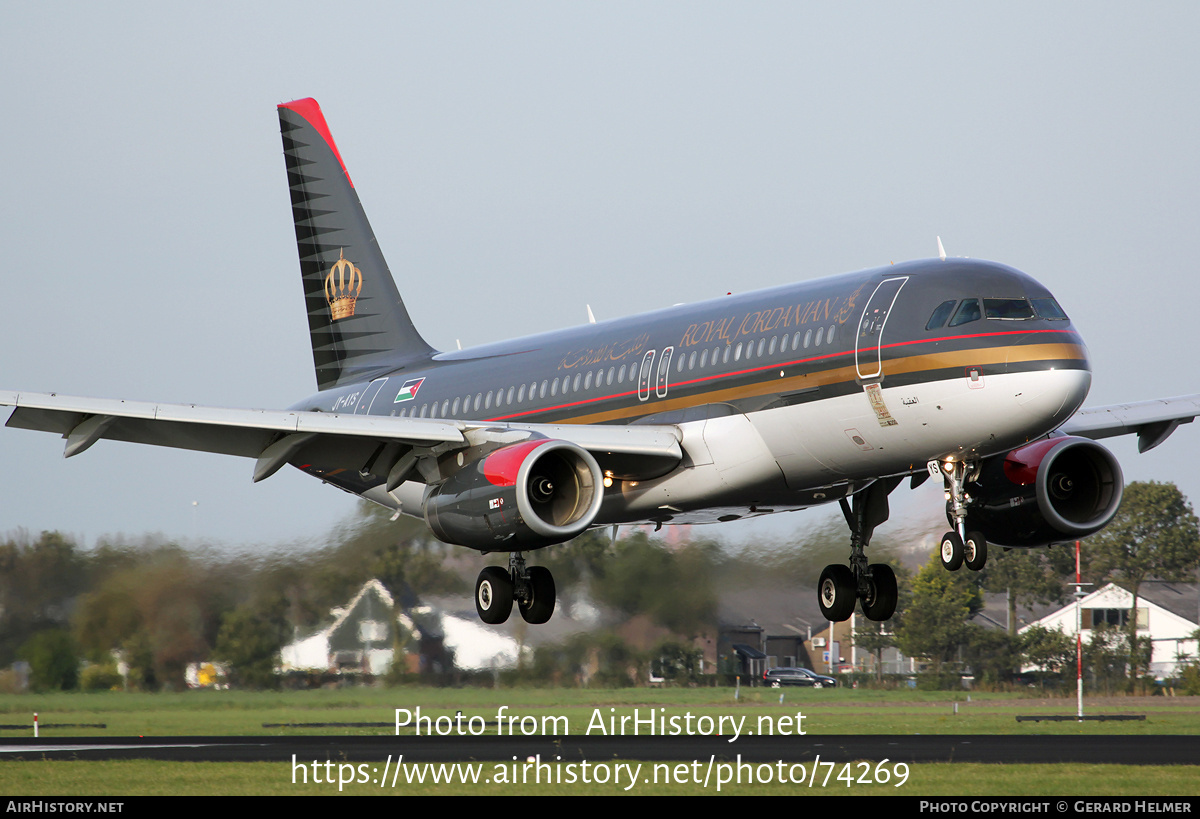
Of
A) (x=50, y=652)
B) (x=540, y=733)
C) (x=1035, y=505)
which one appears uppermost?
(x=1035, y=505)

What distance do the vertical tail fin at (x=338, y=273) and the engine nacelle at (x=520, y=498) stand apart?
11.2 metres

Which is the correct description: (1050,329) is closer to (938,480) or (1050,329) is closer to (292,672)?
(938,480)

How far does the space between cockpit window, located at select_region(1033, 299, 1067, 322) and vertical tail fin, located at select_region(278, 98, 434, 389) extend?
16.8 m

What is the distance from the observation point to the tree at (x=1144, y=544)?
50.3 m

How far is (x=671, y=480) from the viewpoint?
79.4 feet

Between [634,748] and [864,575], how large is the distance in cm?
784

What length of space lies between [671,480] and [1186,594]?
3258 cm

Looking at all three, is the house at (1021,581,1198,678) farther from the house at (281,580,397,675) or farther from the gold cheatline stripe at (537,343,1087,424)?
the gold cheatline stripe at (537,343,1087,424)

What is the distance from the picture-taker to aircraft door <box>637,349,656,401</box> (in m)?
25.0

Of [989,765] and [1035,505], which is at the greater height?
[1035,505]

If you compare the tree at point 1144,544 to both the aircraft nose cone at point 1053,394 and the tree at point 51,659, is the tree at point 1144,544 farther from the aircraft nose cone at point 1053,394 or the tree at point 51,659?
the tree at point 51,659

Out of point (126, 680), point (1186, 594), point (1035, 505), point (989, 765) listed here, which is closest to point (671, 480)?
point (1035, 505)

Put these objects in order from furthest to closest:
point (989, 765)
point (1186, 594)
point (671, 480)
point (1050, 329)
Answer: point (1186, 594)
point (989, 765)
point (671, 480)
point (1050, 329)
